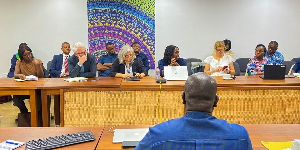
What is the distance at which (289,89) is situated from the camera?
364cm

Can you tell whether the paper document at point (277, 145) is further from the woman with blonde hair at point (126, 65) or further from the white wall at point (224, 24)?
the white wall at point (224, 24)

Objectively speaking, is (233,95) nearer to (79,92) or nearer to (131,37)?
(79,92)

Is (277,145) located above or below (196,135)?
below

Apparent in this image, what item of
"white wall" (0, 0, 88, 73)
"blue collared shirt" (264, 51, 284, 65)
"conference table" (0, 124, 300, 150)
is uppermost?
"white wall" (0, 0, 88, 73)

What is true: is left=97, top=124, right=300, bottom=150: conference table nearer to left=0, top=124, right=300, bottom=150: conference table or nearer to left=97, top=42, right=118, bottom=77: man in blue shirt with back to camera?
left=0, top=124, right=300, bottom=150: conference table

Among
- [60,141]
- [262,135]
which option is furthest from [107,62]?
[262,135]

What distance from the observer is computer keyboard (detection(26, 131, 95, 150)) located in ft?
5.92

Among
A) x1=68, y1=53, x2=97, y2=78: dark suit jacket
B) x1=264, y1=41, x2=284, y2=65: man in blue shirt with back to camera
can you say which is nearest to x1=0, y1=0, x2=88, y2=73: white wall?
x1=68, y1=53, x2=97, y2=78: dark suit jacket

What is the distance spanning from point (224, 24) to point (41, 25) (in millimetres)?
3900

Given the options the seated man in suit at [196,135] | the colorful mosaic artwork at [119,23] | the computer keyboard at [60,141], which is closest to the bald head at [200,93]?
the seated man in suit at [196,135]

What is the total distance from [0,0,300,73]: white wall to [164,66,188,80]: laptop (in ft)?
8.07

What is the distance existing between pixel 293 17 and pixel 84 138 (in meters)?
6.03

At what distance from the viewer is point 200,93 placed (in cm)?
137

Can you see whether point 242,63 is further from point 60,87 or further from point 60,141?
point 60,141
